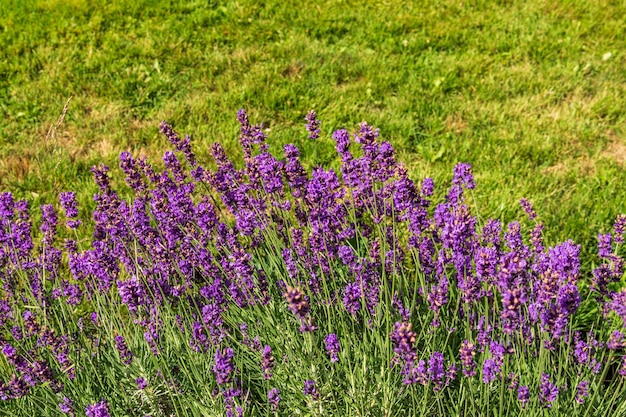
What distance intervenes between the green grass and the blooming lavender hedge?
149 cm

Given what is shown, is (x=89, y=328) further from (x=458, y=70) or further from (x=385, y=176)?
(x=458, y=70)

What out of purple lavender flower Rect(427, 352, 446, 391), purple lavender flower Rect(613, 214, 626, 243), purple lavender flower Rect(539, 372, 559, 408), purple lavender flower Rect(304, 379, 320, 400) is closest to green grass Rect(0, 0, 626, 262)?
purple lavender flower Rect(613, 214, 626, 243)

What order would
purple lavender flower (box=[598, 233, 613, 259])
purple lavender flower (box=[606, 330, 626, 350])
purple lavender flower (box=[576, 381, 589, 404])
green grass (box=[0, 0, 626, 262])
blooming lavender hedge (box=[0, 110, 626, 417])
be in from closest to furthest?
purple lavender flower (box=[606, 330, 626, 350])
purple lavender flower (box=[576, 381, 589, 404])
blooming lavender hedge (box=[0, 110, 626, 417])
purple lavender flower (box=[598, 233, 613, 259])
green grass (box=[0, 0, 626, 262])

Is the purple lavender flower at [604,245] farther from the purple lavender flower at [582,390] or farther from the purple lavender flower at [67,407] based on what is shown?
the purple lavender flower at [67,407]

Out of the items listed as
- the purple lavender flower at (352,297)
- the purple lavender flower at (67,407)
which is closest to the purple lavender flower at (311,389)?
the purple lavender flower at (352,297)

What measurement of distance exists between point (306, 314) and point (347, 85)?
368 cm

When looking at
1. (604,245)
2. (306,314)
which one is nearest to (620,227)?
(604,245)

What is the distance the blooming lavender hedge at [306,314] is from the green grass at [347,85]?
149 centimetres

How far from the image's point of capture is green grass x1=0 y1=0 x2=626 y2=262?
14.8ft

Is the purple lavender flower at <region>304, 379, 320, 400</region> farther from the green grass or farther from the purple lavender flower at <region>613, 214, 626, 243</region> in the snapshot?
the green grass

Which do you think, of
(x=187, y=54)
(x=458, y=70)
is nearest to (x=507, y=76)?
(x=458, y=70)

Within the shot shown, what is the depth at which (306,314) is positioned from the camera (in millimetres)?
2082

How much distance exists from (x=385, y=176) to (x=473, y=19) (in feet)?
14.3

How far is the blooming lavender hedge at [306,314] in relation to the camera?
2.20m
